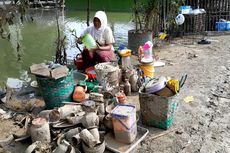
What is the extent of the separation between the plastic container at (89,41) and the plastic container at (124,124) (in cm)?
211

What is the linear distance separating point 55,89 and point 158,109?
1.47 meters

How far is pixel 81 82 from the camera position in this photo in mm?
4762

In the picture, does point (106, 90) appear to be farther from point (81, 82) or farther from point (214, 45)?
point (214, 45)

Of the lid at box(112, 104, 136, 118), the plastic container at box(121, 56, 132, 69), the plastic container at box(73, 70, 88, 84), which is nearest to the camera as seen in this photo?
the lid at box(112, 104, 136, 118)

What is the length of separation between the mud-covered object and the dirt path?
0.39 feet

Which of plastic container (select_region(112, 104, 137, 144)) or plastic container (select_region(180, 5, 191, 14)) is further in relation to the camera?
plastic container (select_region(180, 5, 191, 14))

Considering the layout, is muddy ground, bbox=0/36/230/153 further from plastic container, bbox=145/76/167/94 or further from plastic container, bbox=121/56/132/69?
plastic container, bbox=121/56/132/69

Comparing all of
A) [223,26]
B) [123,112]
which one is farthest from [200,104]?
[223,26]

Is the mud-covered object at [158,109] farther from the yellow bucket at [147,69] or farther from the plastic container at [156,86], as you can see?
the yellow bucket at [147,69]

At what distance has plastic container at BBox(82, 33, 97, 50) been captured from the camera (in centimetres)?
538

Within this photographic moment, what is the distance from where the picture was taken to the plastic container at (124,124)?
3.45 m

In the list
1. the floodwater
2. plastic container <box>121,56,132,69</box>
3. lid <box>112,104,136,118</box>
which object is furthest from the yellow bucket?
the floodwater

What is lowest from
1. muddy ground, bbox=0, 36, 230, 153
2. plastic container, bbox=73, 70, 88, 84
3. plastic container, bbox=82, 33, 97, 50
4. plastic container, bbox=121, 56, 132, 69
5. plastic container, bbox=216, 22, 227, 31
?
muddy ground, bbox=0, 36, 230, 153

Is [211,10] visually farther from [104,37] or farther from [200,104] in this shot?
[200,104]
